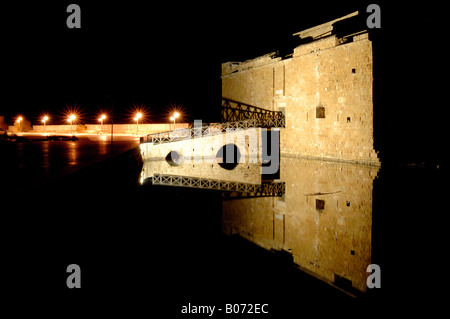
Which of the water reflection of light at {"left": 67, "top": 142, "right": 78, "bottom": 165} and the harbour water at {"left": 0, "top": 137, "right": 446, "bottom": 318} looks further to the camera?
the water reflection of light at {"left": 67, "top": 142, "right": 78, "bottom": 165}

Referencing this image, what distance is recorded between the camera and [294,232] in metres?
8.36

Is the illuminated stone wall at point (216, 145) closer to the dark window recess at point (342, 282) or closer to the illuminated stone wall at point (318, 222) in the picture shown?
the illuminated stone wall at point (318, 222)

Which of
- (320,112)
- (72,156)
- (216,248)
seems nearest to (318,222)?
(216,248)

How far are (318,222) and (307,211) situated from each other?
121 centimetres

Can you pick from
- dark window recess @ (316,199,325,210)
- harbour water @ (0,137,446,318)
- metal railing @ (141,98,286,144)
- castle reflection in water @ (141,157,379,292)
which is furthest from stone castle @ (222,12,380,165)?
dark window recess @ (316,199,325,210)

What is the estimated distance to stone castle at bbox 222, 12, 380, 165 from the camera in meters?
17.2

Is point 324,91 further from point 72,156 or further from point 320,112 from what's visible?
point 72,156

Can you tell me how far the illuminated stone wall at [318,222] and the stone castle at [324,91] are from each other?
3.74 m

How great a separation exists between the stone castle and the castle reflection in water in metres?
1.50

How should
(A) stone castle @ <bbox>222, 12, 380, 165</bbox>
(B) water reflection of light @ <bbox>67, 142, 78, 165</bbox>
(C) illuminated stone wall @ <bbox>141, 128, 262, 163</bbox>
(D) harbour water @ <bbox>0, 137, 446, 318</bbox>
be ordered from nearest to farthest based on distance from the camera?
(D) harbour water @ <bbox>0, 137, 446, 318</bbox>, (B) water reflection of light @ <bbox>67, 142, 78, 165</bbox>, (A) stone castle @ <bbox>222, 12, 380, 165</bbox>, (C) illuminated stone wall @ <bbox>141, 128, 262, 163</bbox>

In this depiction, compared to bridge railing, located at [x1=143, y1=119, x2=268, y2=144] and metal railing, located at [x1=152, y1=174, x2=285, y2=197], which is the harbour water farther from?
bridge railing, located at [x1=143, y1=119, x2=268, y2=144]

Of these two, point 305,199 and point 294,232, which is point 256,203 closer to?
point 305,199

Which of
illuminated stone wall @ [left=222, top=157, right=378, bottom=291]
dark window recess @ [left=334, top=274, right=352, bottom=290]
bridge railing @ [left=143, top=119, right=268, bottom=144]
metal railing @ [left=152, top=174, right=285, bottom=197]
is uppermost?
bridge railing @ [left=143, top=119, right=268, bottom=144]
